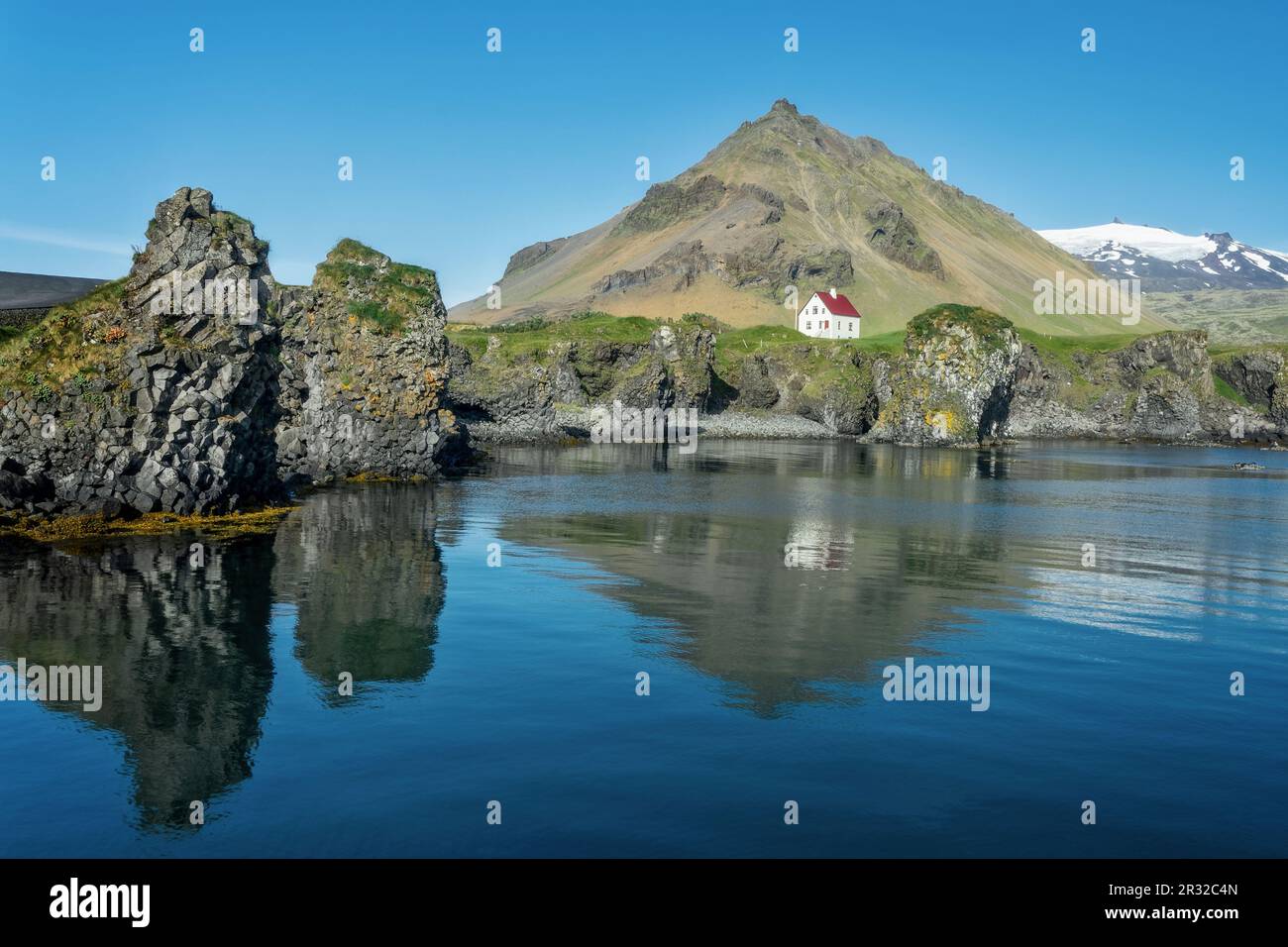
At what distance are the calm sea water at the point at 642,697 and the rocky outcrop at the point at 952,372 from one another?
92937 mm

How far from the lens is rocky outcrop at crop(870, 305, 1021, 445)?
472 feet

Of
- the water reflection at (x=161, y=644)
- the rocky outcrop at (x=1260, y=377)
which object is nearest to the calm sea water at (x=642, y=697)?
the water reflection at (x=161, y=644)

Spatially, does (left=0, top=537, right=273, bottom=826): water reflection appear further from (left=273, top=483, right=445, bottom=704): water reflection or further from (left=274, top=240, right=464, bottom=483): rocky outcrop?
(left=274, top=240, right=464, bottom=483): rocky outcrop

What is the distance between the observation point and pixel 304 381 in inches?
3046

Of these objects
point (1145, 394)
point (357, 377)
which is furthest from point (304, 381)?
point (1145, 394)

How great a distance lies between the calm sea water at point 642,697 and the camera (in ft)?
56.5
